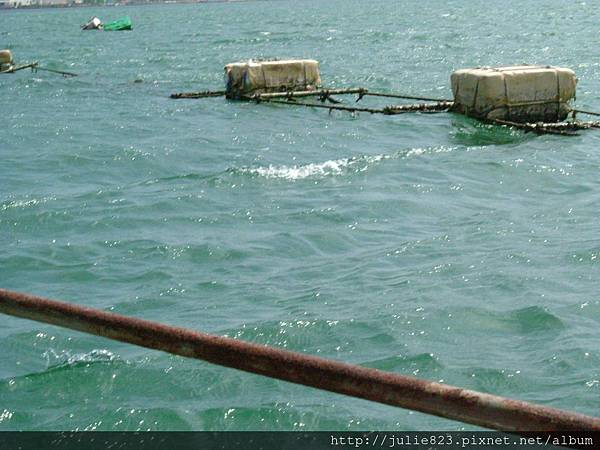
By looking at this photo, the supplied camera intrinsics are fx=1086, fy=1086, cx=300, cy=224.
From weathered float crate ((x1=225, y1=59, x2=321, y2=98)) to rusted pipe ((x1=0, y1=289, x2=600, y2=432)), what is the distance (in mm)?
23636

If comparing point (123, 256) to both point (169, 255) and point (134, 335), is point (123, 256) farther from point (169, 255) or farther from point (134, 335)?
point (134, 335)

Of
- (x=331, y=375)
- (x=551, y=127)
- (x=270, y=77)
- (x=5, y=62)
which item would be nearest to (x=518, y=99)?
(x=551, y=127)

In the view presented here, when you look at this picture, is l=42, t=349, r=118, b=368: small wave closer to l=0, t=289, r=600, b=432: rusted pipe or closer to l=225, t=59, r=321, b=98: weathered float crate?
l=0, t=289, r=600, b=432: rusted pipe

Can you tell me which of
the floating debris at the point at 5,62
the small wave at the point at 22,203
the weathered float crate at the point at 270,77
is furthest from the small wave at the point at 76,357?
the floating debris at the point at 5,62

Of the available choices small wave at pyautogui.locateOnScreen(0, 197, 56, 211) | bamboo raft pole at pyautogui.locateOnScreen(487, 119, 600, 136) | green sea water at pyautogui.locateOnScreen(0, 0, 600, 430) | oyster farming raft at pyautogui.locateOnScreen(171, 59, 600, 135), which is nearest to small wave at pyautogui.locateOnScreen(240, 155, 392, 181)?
green sea water at pyautogui.locateOnScreen(0, 0, 600, 430)

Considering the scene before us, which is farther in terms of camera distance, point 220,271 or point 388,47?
point 388,47

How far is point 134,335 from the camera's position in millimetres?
3389

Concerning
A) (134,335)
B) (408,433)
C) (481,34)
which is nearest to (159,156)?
(408,433)

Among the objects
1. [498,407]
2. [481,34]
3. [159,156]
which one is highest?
[498,407]

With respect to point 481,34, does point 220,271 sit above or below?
above

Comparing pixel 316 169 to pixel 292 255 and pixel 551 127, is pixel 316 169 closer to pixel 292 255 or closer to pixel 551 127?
pixel 551 127

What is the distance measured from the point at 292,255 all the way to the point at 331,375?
9.64m

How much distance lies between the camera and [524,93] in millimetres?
21094

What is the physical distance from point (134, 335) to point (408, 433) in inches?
179
